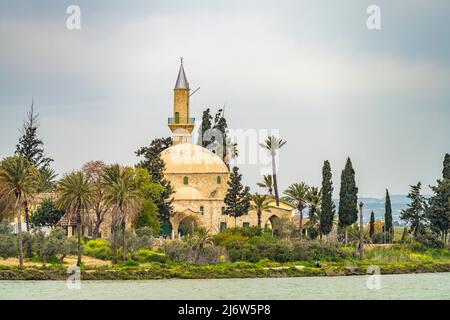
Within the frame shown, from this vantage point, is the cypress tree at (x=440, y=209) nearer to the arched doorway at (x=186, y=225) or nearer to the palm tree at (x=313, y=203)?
the palm tree at (x=313, y=203)

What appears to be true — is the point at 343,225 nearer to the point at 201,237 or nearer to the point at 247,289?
the point at 201,237

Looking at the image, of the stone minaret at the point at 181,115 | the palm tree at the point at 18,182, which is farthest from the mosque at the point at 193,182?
the palm tree at the point at 18,182

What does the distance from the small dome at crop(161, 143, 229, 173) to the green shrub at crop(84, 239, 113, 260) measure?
16.4 metres

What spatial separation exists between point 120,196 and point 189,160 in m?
22.8

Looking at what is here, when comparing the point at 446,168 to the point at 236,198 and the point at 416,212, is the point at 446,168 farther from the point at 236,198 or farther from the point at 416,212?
the point at 236,198

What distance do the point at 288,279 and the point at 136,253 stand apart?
11.1m

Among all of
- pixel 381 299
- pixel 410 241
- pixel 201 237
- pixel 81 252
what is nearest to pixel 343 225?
pixel 410 241

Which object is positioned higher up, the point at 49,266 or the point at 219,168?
the point at 219,168

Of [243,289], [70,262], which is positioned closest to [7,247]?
[70,262]

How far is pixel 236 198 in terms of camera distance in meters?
94.6

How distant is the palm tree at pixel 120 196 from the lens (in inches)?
3004

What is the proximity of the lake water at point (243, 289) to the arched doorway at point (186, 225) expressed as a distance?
75.3 ft

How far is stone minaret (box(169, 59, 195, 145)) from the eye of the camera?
101750 mm
